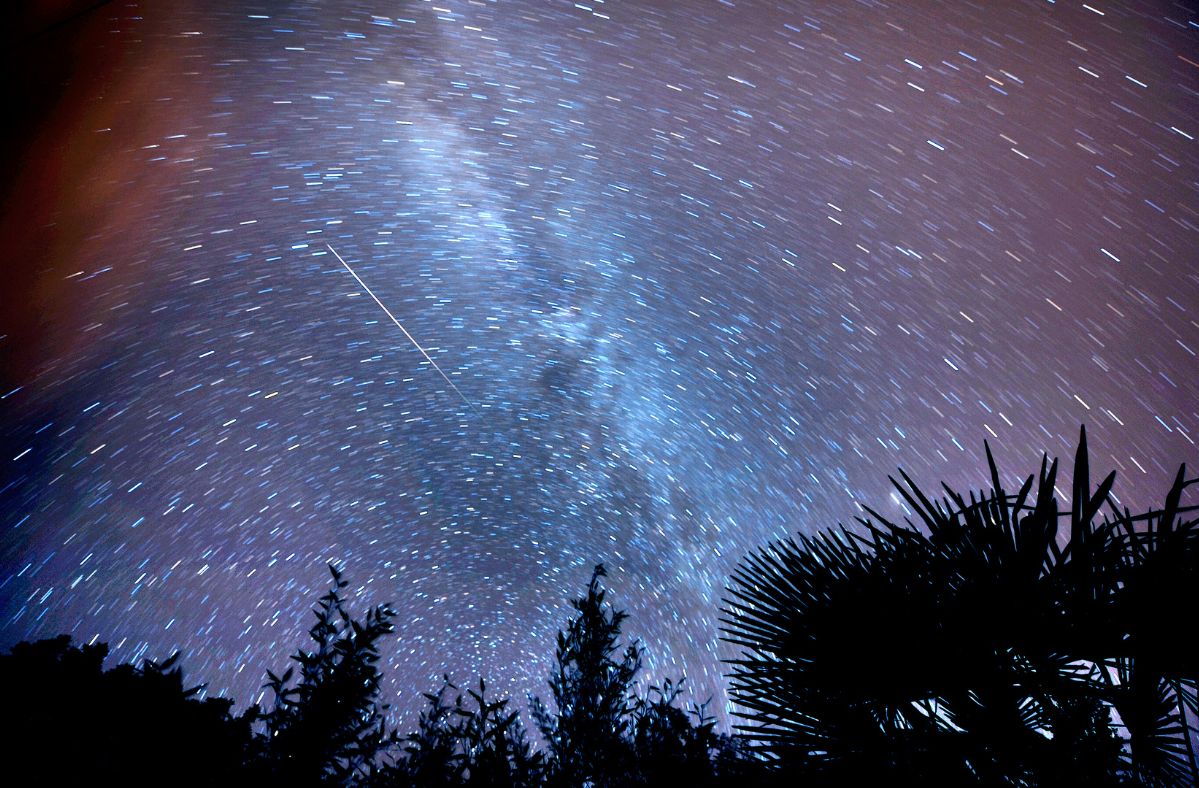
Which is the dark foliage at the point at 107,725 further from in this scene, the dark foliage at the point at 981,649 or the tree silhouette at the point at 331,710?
the dark foliage at the point at 981,649

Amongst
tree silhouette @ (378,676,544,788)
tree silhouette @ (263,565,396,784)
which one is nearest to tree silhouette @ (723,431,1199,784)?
tree silhouette @ (378,676,544,788)

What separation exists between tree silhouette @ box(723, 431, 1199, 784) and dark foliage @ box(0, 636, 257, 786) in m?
7.39

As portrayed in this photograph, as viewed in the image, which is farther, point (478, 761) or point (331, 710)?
point (331, 710)

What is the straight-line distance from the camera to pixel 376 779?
15.1ft

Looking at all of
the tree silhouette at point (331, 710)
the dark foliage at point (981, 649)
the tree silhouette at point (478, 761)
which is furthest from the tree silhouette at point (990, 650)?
the tree silhouette at point (331, 710)

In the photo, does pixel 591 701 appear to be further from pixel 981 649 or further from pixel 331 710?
pixel 981 649

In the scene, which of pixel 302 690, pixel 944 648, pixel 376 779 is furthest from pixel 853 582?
pixel 302 690

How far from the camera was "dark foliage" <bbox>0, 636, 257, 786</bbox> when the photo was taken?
17.8ft

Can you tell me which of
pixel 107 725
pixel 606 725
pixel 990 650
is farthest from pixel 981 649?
pixel 107 725

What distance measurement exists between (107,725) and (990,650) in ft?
38.6

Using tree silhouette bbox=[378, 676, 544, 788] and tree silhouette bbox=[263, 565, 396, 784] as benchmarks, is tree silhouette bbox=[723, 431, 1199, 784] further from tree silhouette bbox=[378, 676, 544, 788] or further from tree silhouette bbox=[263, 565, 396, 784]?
tree silhouette bbox=[263, 565, 396, 784]

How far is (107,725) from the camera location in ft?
24.5

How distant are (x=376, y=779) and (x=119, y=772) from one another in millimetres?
3622

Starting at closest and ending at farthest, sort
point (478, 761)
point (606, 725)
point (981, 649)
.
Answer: point (981, 649), point (478, 761), point (606, 725)
